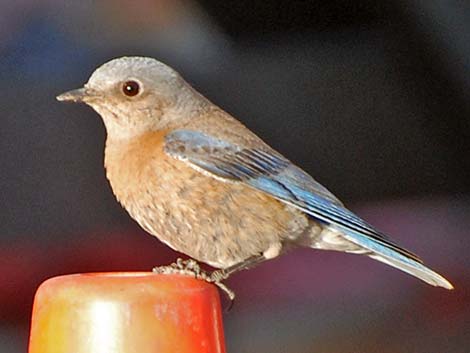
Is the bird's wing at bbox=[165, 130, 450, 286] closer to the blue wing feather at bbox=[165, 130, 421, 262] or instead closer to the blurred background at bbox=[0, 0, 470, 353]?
the blue wing feather at bbox=[165, 130, 421, 262]

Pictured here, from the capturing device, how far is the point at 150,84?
123 inches

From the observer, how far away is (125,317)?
1.79m

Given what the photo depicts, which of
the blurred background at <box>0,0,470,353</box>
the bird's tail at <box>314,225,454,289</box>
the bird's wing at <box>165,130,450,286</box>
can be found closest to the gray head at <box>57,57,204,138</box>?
the bird's wing at <box>165,130,450,286</box>

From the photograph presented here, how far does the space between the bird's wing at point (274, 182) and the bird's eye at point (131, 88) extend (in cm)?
15

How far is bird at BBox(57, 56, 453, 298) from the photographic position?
2867mm

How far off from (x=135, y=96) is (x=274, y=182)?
1.33ft

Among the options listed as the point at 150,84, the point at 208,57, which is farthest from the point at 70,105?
the point at 150,84

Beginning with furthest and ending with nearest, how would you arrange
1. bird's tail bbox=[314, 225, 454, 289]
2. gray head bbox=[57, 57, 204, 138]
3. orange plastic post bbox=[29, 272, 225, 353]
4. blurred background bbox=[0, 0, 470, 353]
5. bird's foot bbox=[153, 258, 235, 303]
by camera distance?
blurred background bbox=[0, 0, 470, 353], gray head bbox=[57, 57, 204, 138], bird's tail bbox=[314, 225, 454, 289], bird's foot bbox=[153, 258, 235, 303], orange plastic post bbox=[29, 272, 225, 353]

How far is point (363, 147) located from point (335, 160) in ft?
0.49

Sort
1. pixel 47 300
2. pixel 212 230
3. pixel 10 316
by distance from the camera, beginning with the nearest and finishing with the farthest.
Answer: pixel 47 300 → pixel 212 230 → pixel 10 316

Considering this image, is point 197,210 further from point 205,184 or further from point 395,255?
point 395,255

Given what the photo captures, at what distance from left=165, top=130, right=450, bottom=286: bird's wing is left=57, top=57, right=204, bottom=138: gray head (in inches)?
4.1

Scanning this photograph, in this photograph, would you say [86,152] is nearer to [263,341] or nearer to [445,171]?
[263,341]

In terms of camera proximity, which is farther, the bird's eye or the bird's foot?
the bird's eye
